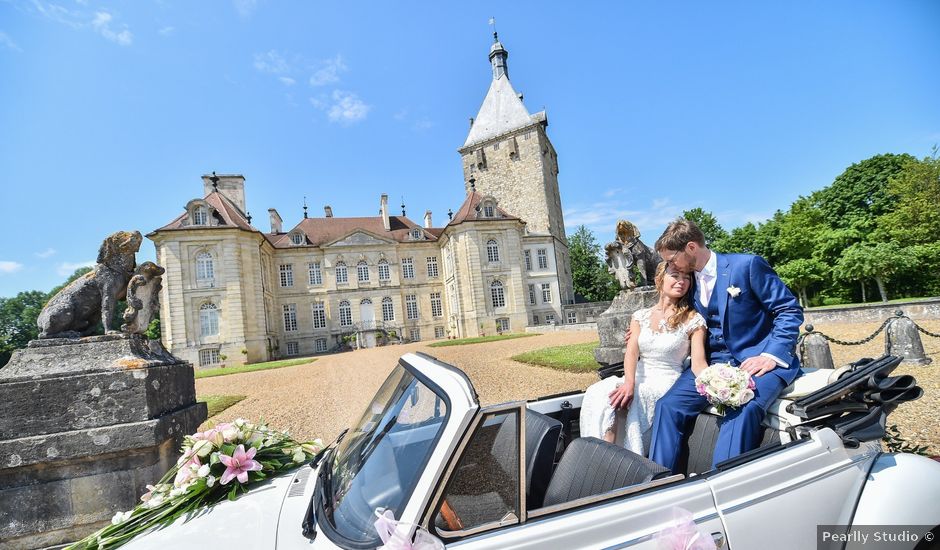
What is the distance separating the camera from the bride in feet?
9.47

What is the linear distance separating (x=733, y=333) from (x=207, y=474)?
3262 millimetres

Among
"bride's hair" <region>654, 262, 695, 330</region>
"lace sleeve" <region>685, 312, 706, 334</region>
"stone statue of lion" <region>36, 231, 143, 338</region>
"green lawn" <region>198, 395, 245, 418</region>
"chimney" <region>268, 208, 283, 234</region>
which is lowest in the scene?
"green lawn" <region>198, 395, 245, 418</region>

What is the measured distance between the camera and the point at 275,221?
41.6 m

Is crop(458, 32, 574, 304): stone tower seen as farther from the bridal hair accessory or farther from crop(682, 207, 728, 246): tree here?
the bridal hair accessory

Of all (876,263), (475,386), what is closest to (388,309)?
(475,386)

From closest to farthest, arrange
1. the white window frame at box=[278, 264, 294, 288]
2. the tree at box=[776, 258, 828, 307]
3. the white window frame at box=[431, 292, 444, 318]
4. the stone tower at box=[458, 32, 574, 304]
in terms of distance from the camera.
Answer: the tree at box=[776, 258, 828, 307]
the white window frame at box=[278, 264, 294, 288]
the white window frame at box=[431, 292, 444, 318]
the stone tower at box=[458, 32, 574, 304]

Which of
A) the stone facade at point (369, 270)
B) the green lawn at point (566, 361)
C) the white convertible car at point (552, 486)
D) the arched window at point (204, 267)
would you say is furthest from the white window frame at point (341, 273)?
the white convertible car at point (552, 486)

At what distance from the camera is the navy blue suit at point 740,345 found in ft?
7.25

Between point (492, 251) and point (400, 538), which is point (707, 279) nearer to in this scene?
point (400, 538)

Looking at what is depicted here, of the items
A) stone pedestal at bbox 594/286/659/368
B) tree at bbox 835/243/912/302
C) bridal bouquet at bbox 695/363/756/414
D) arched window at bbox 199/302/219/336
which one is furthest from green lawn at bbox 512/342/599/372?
tree at bbox 835/243/912/302

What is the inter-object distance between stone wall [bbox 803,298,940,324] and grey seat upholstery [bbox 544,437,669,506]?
14.9m

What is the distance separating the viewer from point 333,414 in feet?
28.1

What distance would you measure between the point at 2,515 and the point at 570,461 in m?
4.33

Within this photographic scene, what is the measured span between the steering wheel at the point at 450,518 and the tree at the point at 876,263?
117 ft
